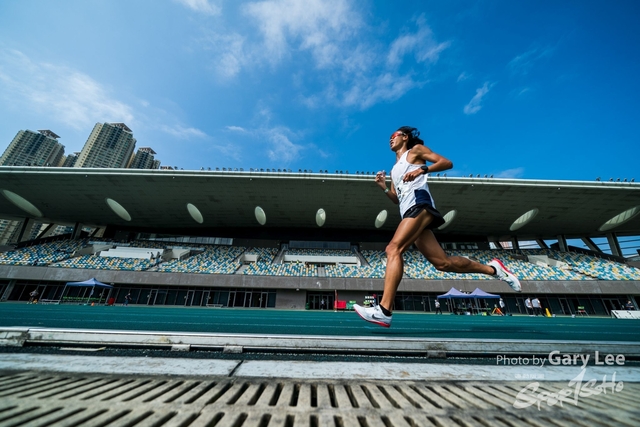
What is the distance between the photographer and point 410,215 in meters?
2.69

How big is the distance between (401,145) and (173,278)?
22472 millimetres

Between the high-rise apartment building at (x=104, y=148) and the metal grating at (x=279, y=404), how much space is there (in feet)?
223

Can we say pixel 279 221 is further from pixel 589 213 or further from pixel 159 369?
pixel 589 213

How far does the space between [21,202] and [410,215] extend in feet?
109

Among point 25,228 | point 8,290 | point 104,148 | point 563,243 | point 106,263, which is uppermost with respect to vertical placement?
point 104,148

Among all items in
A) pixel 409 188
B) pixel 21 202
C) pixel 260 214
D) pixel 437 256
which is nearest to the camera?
pixel 409 188

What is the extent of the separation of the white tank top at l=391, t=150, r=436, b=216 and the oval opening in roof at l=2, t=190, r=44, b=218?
3236cm

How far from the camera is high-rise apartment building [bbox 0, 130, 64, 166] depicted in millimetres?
48469

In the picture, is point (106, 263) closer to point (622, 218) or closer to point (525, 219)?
point (525, 219)

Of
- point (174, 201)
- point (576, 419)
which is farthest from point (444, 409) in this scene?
point (174, 201)

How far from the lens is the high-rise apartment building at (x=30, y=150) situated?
48.5m

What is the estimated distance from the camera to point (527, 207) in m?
22.3

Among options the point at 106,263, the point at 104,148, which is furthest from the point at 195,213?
the point at 104,148

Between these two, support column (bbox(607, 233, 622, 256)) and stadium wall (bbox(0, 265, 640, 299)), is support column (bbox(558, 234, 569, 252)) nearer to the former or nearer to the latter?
support column (bbox(607, 233, 622, 256))
